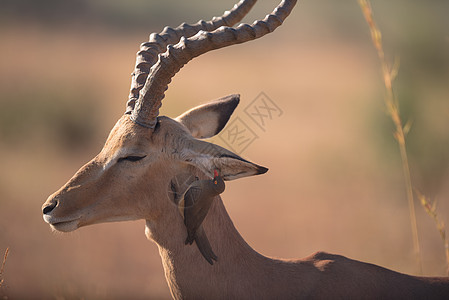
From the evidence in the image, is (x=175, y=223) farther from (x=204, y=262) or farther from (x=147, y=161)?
(x=147, y=161)

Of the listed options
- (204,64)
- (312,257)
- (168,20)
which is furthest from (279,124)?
(168,20)

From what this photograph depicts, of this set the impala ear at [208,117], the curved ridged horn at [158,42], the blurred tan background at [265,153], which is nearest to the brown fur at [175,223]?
the curved ridged horn at [158,42]

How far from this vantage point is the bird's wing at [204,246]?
15.0 ft

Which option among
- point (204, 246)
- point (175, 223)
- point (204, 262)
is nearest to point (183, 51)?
point (175, 223)

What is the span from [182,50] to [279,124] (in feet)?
42.3

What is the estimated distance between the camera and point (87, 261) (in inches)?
345

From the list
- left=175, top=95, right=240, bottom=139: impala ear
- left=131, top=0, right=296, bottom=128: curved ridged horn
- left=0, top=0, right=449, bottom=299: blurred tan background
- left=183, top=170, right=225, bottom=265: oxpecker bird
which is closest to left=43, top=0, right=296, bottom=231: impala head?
left=131, top=0, right=296, bottom=128: curved ridged horn

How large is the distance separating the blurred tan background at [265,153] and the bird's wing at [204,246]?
277cm

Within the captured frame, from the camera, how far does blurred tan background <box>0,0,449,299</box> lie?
29.2 feet

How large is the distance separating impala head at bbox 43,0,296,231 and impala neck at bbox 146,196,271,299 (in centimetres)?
18

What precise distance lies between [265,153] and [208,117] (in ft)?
30.5

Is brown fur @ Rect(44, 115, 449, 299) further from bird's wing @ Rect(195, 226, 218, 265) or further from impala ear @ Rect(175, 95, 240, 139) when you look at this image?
impala ear @ Rect(175, 95, 240, 139)

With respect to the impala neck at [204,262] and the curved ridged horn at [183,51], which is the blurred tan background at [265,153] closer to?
the impala neck at [204,262]

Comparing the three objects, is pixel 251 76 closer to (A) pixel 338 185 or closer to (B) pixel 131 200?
(A) pixel 338 185
